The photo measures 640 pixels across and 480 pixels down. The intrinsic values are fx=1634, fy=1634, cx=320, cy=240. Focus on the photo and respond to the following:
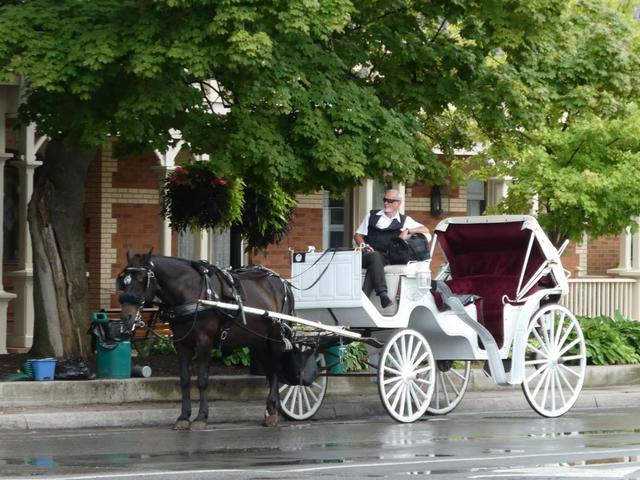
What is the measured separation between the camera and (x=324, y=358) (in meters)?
18.1

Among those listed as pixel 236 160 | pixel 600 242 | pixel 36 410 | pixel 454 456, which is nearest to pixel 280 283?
pixel 236 160

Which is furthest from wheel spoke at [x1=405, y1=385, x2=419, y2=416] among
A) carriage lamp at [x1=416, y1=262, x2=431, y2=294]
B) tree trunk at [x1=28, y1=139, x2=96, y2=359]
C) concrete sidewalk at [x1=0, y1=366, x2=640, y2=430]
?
tree trunk at [x1=28, y1=139, x2=96, y2=359]

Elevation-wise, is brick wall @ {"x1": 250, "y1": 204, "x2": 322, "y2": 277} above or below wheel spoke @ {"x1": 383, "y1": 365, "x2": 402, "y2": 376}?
above

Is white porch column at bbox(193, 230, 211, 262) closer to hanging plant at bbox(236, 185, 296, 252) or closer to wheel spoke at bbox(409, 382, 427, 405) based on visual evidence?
hanging plant at bbox(236, 185, 296, 252)

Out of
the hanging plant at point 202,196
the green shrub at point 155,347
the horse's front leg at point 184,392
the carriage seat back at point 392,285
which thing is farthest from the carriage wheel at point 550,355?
the hanging plant at point 202,196

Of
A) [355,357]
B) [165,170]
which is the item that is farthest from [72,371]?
[165,170]

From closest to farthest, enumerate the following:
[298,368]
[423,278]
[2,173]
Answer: [298,368], [423,278], [2,173]

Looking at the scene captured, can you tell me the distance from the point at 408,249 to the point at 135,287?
119 inches

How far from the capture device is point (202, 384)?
51.6 ft

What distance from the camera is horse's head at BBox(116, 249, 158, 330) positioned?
15.2 metres

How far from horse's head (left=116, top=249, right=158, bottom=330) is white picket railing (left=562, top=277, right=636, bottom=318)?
46.7ft

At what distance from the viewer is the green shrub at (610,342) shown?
22391mm

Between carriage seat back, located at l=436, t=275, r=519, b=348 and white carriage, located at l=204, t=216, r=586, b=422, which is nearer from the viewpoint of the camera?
white carriage, located at l=204, t=216, r=586, b=422

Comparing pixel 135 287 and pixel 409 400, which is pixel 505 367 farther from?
pixel 135 287
